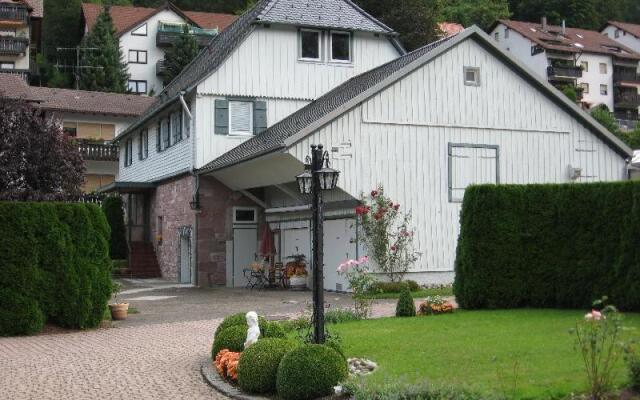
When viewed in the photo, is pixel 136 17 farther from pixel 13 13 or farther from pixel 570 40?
pixel 570 40

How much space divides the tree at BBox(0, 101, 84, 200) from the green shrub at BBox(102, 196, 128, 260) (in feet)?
37.1

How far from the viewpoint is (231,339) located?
457 inches

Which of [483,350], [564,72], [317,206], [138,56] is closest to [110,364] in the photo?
[317,206]

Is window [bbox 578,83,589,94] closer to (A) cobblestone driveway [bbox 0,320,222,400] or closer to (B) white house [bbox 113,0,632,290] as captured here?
(B) white house [bbox 113,0,632,290]

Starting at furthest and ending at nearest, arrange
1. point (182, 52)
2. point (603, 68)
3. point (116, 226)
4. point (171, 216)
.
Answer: point (603, 68)
point (182, 52)
point (116, 226)
point (171, 216)

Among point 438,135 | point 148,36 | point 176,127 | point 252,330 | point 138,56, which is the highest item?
point 148,36

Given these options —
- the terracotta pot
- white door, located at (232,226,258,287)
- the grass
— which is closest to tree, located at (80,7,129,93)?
white door, located at (232,226,258,287)

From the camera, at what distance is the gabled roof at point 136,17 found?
7288 centimetres

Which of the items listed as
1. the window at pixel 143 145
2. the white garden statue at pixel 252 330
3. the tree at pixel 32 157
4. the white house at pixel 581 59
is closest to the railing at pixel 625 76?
the white house at pixel 581 59

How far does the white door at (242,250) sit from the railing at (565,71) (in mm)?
53280

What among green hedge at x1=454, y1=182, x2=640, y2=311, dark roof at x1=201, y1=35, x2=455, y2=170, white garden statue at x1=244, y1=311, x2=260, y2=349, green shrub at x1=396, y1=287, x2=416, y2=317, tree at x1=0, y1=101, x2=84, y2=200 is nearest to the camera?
white garden statue at x1=244, y1=311, x2=260, y2=349

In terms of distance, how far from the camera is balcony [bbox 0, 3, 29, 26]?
67.4 meters

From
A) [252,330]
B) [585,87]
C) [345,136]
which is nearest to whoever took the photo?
[252,330]

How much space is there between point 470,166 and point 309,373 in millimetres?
17078
